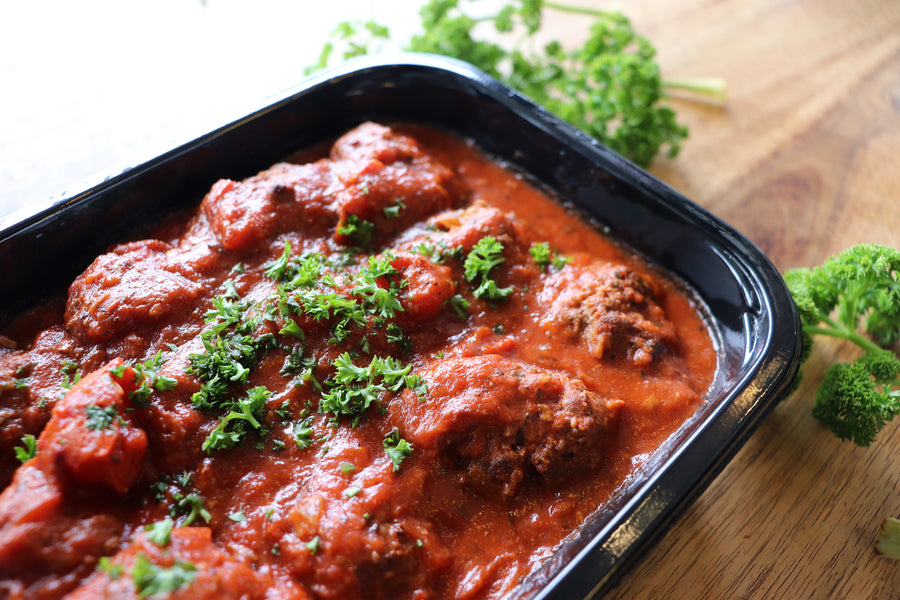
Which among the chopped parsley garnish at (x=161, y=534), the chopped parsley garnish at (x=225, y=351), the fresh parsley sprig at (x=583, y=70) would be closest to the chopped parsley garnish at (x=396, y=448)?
the chopped parsley garnish at (x=225, y=351)

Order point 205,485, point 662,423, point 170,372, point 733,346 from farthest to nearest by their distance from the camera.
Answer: point 733,346 → point 662,423 → point 170,372 → point 205,485

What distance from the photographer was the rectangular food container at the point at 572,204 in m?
2.34

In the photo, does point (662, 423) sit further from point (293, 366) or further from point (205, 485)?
point (205, 485)

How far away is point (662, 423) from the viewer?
284 cm

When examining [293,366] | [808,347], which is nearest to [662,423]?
[808,347]

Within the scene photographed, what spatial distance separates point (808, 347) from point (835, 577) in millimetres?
1010

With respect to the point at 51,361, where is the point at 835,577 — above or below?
below

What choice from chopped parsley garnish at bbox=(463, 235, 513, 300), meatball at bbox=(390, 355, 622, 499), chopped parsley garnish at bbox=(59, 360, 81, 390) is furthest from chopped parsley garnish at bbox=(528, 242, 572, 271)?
chopped parsley garnish at bbox=(59, 360, 81, 390)

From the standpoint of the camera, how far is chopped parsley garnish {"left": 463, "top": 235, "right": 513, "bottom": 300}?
3098 mm

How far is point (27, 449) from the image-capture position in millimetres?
2445

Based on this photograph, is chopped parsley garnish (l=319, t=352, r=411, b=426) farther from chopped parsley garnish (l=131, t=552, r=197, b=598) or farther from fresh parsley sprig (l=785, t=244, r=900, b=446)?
fresh parsley sprig (l=785, t=244, r=900, b=446)

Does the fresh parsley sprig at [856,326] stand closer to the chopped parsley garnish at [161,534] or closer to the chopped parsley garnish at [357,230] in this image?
the chopped parsley garnish at [357,230]

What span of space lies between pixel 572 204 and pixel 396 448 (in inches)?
70.0

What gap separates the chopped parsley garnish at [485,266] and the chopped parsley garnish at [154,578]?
1.68m
